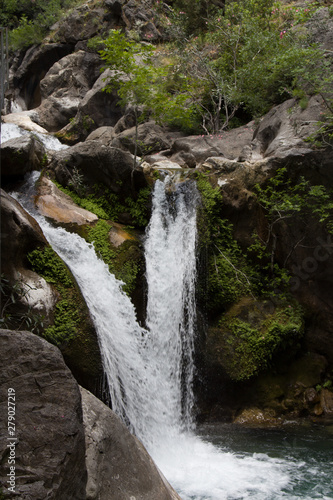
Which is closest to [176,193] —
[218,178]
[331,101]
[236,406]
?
[218,178]

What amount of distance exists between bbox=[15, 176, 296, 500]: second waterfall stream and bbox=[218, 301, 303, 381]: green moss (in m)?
0.85

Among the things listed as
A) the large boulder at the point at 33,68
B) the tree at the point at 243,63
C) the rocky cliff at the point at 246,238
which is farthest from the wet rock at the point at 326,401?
the large boulder at the point at 33,68

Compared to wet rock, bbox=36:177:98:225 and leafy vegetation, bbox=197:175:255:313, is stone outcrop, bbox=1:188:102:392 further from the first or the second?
leafy vegetation, bbox=197:175:255:313

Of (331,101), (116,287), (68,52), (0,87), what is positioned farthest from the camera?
(68,52)

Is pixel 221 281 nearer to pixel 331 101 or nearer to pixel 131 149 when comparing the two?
pixel 331 101

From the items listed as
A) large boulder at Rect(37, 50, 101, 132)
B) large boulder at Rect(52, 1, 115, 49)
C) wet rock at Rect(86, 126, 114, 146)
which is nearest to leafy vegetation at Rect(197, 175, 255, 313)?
wet rock at Rect(86, 126, 114, 146)

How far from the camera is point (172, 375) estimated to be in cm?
768

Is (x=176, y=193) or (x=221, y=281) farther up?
(x=176, y=193)

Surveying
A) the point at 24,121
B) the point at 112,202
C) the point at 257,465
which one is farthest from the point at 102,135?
the point at 257,465

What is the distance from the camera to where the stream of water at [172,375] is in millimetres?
5500

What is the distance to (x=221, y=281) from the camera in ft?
29.2

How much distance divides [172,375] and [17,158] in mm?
5920

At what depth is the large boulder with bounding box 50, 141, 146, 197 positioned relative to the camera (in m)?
9.48

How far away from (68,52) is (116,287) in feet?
62.8
